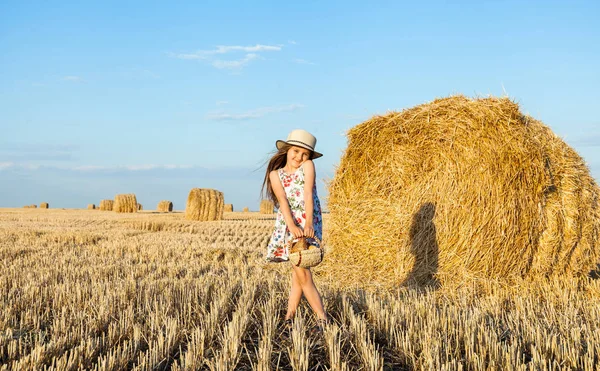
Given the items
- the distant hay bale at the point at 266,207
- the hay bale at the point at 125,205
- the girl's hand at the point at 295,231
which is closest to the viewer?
the girl's hand at the point at 295,231

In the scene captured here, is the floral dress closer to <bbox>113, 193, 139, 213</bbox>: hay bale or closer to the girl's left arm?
the girl's left arm

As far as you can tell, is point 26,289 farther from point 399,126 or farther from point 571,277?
point 571,277

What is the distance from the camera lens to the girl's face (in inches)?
153

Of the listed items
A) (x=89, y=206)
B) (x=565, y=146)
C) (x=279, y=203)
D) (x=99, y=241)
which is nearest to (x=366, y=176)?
(x=565, y=146)

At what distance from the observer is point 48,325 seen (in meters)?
3.83

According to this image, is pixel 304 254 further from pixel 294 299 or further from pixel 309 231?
pixel 294 299

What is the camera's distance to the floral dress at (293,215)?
3912 millimetres

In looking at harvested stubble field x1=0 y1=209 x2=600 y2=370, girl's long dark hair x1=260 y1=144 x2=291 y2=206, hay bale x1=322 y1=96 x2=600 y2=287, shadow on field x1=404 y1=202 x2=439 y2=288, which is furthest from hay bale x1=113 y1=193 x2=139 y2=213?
girl's long dark hair x1=260 y1=144 x2=291 y2=206

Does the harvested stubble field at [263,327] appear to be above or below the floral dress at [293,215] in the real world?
below

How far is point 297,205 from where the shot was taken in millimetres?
3943

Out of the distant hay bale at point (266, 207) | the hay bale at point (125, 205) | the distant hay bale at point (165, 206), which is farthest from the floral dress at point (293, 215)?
the distant hay bale at point (165, 206)

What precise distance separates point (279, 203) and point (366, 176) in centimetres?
302

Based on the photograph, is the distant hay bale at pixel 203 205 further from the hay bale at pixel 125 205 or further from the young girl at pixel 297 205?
the young girl at pixel 297 205

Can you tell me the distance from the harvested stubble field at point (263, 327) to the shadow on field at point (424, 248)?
1.42ft
